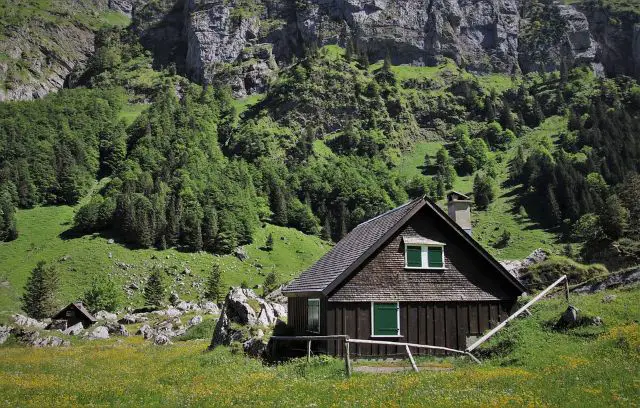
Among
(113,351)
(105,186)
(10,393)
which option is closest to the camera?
(10,393)

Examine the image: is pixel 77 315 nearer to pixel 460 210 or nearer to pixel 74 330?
pixel 74 330

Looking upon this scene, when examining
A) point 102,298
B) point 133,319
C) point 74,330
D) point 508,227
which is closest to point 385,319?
point 74,330

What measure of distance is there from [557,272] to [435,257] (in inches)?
614

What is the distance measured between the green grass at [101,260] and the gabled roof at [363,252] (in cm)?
8188

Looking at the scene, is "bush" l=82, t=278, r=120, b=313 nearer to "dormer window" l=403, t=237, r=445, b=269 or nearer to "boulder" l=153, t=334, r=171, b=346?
"boulder" l=153, t=334, r=171, b=346

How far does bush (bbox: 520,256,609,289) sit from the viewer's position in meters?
38.1

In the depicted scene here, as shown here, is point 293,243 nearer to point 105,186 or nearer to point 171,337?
point 105,186

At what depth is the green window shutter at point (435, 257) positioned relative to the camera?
28.1m

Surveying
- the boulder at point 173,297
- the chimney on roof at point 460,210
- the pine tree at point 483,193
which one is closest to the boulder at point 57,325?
the boulder at point 173,297

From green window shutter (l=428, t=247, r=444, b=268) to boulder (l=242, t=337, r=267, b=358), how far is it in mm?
10376

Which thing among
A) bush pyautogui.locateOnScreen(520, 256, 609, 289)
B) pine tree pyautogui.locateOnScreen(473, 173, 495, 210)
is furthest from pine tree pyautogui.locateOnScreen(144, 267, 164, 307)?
pine tree pyautogui.locateOnScreen(473, 173, 495, 210)

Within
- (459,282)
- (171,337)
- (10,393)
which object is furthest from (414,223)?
(171,337)

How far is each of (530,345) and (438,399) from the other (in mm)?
10171

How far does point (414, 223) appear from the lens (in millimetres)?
28391
